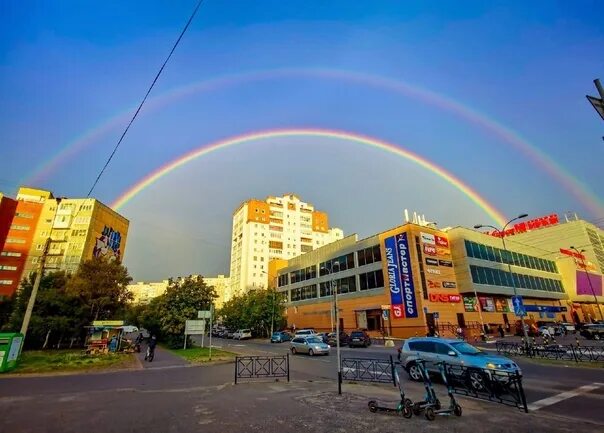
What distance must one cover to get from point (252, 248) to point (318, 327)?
5786cm

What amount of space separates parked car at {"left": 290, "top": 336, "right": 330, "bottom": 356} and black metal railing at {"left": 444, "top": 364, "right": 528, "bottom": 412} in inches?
607

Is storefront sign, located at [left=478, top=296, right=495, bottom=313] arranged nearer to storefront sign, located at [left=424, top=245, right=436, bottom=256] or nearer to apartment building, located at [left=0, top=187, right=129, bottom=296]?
storefront sign, located at [left=424, top=245, right=436, bottom=256]

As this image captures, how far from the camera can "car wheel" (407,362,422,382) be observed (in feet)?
45.0

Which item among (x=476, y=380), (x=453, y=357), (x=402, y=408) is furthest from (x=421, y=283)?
(x=402, y=408)

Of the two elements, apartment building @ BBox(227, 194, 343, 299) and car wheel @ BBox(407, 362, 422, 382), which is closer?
car wheel @ BBox(407, 362, 422, 382)

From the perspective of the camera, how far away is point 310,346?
26859 millimetres

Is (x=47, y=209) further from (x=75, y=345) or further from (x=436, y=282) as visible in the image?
(x=436, y=282)

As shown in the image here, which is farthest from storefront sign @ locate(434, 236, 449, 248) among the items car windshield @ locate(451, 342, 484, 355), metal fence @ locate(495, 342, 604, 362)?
car windshield @ locate(451, 342, 484, 355)

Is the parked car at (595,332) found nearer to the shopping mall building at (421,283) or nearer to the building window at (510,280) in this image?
the building window at (510,280)

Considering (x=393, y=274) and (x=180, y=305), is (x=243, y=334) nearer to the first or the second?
(x=180, y=305)

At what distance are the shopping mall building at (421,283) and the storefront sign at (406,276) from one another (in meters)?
0.08

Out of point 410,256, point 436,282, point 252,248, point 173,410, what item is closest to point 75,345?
point 173,410

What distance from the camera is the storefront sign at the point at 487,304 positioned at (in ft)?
164

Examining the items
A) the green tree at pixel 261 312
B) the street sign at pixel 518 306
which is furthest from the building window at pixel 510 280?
the green tree at pixel 261 312
